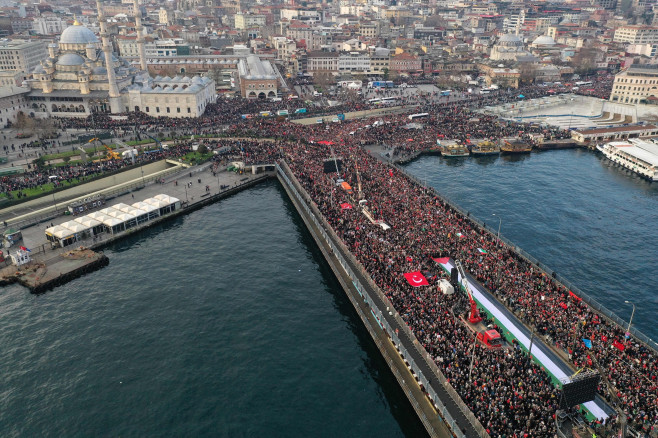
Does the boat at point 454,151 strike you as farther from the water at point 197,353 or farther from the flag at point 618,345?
the flag at point 618,345

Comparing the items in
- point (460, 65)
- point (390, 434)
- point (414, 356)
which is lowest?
point (390, 434)

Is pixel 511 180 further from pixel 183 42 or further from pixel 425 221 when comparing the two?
pixel 183 42

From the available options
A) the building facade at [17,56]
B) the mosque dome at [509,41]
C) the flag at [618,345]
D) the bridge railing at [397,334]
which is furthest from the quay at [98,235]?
the mosque dome at [509,41]

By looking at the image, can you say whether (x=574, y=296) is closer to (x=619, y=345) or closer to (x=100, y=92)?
(x=619, y=345)

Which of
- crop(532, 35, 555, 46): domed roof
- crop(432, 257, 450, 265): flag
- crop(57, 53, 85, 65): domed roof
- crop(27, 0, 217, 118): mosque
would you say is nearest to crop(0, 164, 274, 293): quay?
crop(432, 257, 450, 265): flag

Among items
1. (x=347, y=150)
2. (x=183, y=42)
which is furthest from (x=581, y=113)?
(x=183, y=42)
